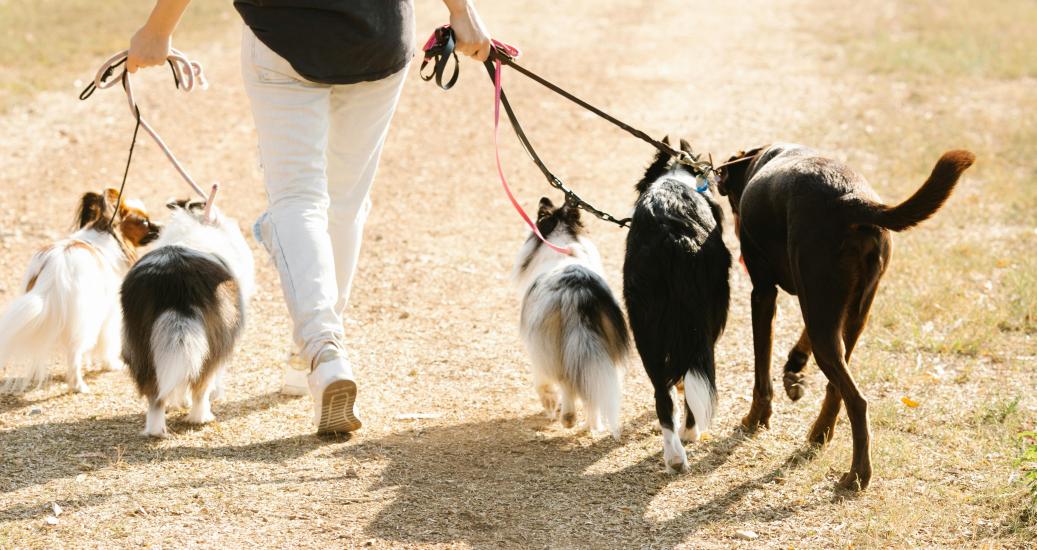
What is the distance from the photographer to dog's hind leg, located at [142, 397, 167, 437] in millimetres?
4152

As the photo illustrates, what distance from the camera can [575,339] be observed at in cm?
427

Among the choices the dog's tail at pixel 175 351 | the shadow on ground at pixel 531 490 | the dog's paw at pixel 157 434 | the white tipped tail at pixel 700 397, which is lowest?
the shadow on ground at pixel 531 490

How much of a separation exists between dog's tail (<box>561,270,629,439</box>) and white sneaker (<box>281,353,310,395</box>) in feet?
4.14

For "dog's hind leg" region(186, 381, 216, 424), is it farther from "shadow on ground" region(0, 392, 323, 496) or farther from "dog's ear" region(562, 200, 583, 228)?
"dog's ear" region(562, 200, 583, 228)

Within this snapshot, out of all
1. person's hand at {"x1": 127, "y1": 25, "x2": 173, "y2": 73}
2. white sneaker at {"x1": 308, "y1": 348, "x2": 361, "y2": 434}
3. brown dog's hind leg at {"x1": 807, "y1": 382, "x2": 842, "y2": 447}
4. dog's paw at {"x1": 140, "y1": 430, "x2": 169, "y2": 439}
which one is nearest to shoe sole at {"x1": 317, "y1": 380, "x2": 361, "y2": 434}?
white sneaker at {"x1": 308, "y1": 348, "x2": 361, "y2": 434}

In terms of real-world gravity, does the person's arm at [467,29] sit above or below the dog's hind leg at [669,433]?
above

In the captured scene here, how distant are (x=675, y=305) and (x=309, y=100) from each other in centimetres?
159

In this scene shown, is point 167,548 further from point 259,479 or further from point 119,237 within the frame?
point 119,237

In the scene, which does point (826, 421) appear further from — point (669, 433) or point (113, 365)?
point (113, 365)

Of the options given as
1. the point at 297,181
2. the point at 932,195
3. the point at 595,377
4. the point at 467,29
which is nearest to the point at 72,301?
the point at 297,181

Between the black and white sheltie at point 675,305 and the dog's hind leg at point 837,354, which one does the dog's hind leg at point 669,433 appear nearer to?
the black and white sheltie at point 675,305

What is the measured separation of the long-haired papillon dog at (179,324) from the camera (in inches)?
158

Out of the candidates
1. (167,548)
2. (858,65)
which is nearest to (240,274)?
(167,548)

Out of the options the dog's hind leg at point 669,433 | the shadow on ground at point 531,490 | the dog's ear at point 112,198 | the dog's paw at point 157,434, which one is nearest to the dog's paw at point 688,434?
the shadow on ground at point 531,490
